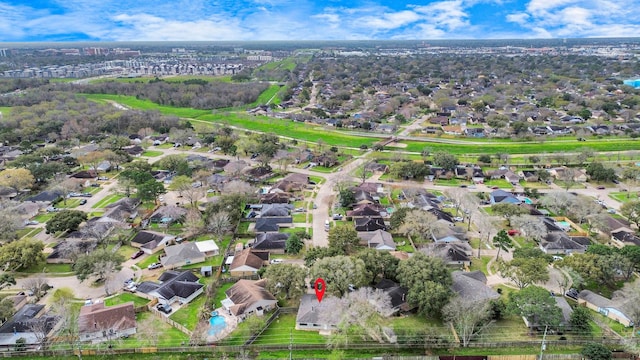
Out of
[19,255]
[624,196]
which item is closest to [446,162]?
[624,196]

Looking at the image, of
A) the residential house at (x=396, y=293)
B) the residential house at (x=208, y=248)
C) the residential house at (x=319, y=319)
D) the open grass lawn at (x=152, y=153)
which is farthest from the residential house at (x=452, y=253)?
the open grass lawn at (x=152, y=153)

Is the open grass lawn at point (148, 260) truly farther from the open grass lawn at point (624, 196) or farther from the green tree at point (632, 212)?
the open grass lawn at point (624, 196)

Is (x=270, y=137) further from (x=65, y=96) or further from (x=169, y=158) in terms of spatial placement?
(x=65, y=96)

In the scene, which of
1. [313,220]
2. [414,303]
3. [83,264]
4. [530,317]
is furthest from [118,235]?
[530,317]

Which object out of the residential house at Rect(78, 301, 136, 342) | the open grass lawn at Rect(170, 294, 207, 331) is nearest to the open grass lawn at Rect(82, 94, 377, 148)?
the open grass lawn at Rect(170, 294, 207, 331)

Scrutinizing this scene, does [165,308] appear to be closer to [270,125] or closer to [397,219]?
[397,219]
